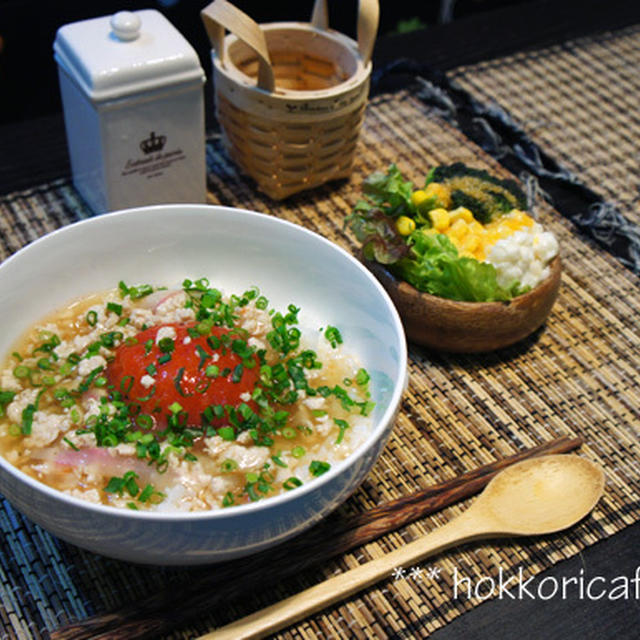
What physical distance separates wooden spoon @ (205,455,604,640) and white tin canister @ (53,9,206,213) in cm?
123

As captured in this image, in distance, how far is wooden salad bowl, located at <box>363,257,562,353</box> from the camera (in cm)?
185

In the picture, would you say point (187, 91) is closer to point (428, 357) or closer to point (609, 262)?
point (428, 357)

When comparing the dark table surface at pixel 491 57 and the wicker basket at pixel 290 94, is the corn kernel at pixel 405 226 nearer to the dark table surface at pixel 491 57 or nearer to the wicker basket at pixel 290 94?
the wicker basket at pixel 290 94

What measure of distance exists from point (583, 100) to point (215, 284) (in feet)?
5.65

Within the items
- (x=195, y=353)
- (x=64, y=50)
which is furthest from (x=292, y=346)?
(x=64, y=50)

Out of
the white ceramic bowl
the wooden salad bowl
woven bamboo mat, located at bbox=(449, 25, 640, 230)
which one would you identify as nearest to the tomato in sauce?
the white ceramic bowl

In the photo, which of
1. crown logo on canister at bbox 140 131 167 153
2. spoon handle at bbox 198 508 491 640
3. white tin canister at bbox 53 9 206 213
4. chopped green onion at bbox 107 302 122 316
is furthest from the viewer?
crown logo on canister at bbox 140 131 167 153

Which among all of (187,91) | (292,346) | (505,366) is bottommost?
(505,366)

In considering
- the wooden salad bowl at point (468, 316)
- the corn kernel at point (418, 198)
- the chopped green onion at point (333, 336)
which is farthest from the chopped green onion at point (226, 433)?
the corn kernel at point (418, 198)

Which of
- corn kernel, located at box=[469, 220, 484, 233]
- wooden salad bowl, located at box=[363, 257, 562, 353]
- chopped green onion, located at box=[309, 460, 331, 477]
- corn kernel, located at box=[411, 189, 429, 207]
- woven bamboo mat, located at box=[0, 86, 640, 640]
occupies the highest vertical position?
corn kernel, located at box=[411, 189, 429, 207]

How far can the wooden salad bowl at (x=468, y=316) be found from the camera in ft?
6.06

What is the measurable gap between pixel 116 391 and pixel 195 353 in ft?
0.55

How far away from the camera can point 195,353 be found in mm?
1542

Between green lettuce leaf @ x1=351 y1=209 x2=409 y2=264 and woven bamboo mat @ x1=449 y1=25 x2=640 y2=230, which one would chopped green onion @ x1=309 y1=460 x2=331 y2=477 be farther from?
woven bamboo mat @ x1=449 y1=25 x2=640 y2=230
